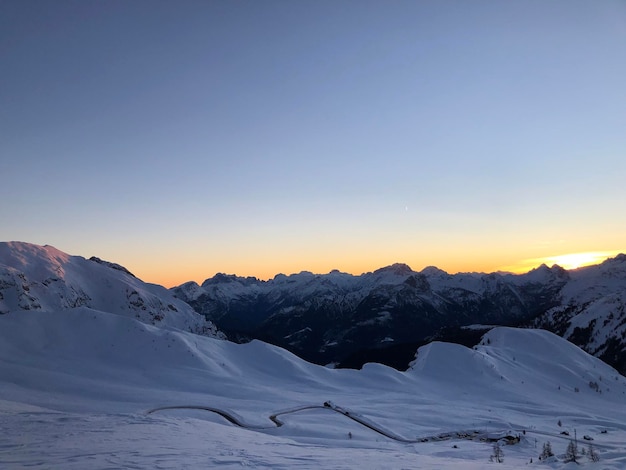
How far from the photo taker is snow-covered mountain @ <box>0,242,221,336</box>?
357 feet

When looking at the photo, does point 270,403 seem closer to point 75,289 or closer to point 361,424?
point 361,424

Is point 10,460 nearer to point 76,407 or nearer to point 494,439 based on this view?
point 76,407

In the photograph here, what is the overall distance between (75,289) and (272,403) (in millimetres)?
116067

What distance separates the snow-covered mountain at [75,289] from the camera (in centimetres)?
10881

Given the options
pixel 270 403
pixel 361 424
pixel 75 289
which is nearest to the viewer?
pixel 361 424

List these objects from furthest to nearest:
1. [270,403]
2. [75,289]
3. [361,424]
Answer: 1. [75,289]
2. [270,403]
3. [361,424]

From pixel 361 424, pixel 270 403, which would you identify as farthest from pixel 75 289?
pixel 361 424

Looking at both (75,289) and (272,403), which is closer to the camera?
(272,403)

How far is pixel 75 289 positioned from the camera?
5118 inches

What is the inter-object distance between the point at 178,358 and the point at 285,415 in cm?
1902

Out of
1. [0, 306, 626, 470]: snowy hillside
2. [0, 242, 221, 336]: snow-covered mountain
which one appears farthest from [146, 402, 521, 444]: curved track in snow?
[0, 242, 221, 336]: snow-covered mountain

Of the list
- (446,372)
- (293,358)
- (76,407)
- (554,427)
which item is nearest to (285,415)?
(76,407)

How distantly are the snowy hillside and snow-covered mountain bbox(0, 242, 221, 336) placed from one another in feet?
232

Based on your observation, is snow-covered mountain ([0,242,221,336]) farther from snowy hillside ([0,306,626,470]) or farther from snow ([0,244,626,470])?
snowy hillside ([0,306,626,470])
